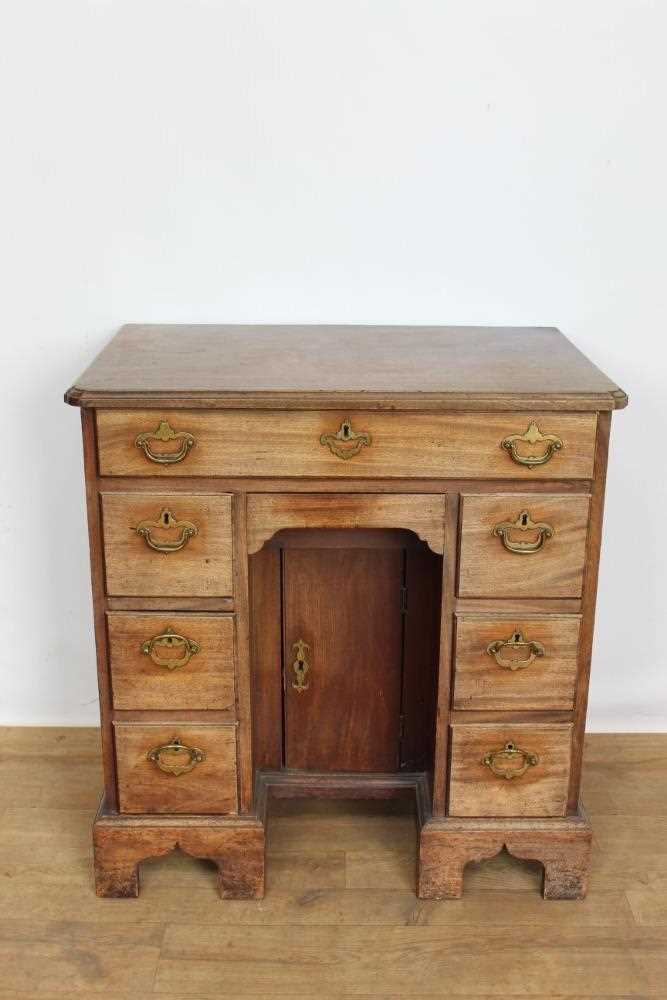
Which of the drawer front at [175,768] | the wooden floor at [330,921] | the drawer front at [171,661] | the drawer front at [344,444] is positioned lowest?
the wooden floor at [330,921]

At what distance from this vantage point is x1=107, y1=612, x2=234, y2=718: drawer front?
213 centimetres

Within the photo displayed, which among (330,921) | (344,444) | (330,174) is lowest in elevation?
(330,921)

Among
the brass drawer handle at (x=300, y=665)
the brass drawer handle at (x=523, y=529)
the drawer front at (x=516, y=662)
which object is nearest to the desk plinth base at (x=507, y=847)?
the drawer front at (x=516, y=662)

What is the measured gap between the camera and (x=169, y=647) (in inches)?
84.3

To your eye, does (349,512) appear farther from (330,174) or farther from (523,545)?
(330,174)

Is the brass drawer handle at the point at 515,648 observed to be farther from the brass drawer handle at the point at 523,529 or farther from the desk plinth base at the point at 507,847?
the desk plinth base at the point at 507,847

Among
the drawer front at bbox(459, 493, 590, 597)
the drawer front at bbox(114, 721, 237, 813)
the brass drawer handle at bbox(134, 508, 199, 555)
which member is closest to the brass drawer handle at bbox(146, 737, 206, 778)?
the drawer front at bbox(114, 721, 237, 813)

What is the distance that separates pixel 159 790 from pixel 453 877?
0.62m

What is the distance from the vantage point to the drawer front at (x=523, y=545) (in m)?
2.05

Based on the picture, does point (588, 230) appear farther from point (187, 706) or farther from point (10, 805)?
point (10, 805)

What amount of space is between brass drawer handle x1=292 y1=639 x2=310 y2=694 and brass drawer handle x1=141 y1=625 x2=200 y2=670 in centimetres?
33

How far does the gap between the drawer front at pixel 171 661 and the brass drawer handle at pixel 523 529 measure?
534mm

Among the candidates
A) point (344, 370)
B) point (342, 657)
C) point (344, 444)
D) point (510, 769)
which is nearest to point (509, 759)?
point (510, 769)

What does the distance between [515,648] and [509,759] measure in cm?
24
